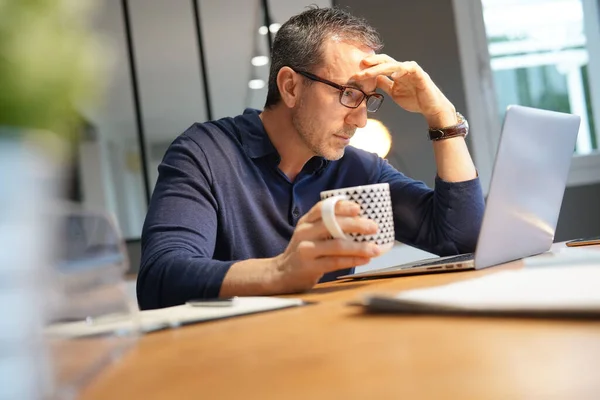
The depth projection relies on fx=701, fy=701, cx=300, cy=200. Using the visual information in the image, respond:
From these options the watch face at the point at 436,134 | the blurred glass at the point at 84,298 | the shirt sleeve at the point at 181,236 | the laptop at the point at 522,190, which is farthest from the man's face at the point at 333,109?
the blurred glass at the point at 84,298

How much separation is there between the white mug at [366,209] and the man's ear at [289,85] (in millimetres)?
841

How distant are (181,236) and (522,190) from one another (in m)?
0.61

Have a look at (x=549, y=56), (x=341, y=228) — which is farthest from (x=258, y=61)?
(x=341, y=228)

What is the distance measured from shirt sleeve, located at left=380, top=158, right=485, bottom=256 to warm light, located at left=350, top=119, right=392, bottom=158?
1639 mm

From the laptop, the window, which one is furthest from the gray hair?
the window

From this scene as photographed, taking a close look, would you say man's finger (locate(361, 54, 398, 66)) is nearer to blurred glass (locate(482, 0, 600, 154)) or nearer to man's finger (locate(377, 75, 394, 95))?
man's finger (locate(377, 75, 394, 95))

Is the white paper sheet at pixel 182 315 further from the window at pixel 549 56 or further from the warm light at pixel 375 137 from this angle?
the window at pixel 549 56

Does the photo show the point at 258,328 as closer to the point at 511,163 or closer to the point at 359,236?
the point at 359,236

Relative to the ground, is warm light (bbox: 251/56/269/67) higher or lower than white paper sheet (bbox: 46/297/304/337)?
higher

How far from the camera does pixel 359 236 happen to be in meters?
0.96

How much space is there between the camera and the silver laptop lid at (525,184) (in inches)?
40.1

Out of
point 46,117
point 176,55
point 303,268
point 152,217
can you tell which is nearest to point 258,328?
point 303,268

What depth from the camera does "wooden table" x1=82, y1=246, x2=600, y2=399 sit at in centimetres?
35

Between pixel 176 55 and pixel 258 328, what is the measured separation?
295 centimetres
